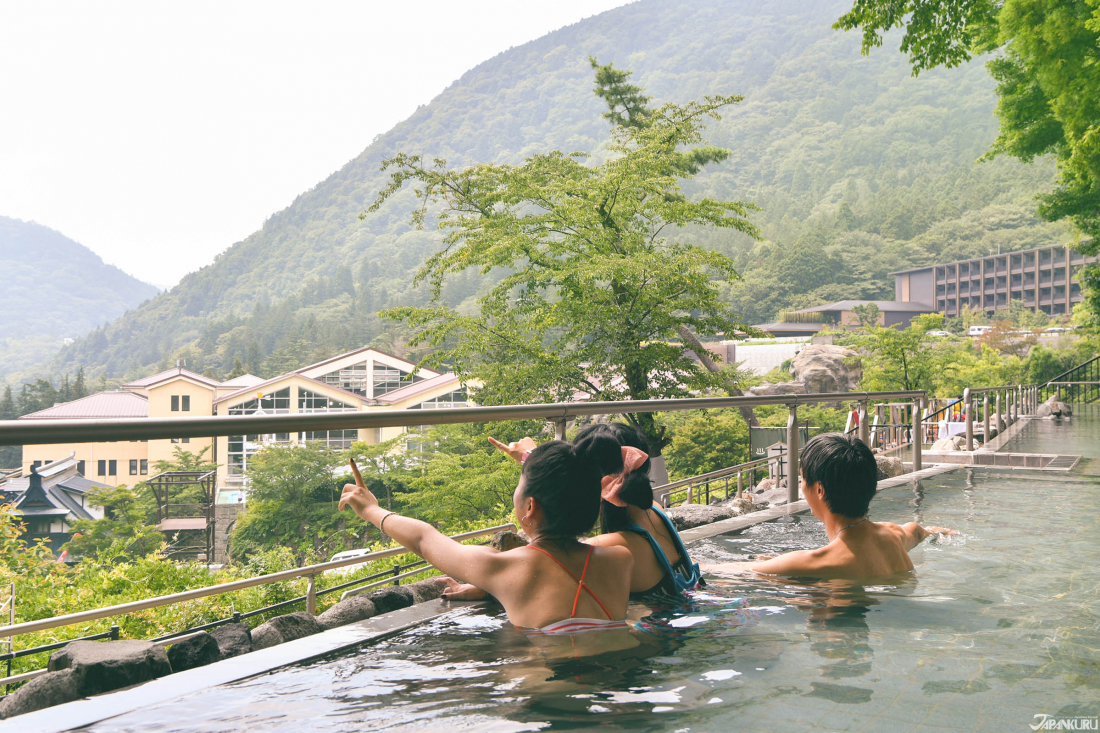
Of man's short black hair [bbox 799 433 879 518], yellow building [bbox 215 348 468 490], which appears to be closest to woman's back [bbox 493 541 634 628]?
man's short black hair [bbox 799 433 879 518]

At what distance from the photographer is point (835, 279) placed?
93.6m

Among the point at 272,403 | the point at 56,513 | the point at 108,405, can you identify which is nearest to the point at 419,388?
the point at 272,403

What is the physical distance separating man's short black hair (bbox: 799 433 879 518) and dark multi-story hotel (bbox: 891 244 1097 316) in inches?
3289

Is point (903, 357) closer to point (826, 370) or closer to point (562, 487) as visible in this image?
point (826, 370)

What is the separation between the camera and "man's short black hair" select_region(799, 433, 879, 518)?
3.10 metres

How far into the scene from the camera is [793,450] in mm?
5473

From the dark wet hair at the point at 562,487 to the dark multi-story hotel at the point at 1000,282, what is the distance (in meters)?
84.9

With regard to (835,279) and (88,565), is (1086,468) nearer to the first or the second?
(88,565)

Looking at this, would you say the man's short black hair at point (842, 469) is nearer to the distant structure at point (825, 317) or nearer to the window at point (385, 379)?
the window at point (385, 379)

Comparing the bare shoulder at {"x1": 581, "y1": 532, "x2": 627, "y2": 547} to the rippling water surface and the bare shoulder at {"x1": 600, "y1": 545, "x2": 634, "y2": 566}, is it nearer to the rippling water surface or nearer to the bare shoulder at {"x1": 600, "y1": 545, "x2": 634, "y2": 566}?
Answer: the bare shoulder at {"x1": 600, "y1": 545, "x2": 634, "y2": 566}

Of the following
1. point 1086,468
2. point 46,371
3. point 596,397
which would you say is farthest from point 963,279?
point 46,371

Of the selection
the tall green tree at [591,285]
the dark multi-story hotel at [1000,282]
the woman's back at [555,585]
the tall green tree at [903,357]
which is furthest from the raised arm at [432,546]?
the dark multi-story hotel at [1000,282]

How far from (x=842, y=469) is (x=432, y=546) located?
5.82 feet

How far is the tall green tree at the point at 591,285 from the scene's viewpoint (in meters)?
19.4
